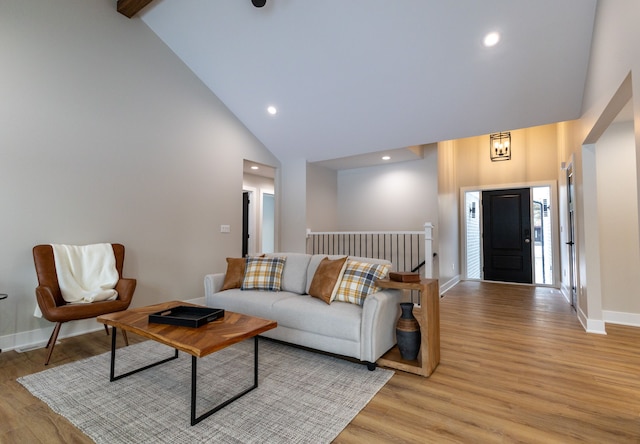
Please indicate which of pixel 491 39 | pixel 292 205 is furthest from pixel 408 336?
pixel 292 205

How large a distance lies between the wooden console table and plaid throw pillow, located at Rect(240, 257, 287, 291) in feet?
4.18

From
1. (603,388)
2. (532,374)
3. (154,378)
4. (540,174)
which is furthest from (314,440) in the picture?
(540,174)

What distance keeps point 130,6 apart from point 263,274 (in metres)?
3.51

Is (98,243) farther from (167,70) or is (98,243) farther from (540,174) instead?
(540,174)

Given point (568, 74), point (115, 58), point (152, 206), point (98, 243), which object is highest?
point (115, 58)

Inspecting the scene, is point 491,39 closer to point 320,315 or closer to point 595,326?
point 320,315

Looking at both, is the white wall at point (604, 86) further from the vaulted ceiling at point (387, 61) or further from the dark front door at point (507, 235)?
the dark front door at point (507, 235)

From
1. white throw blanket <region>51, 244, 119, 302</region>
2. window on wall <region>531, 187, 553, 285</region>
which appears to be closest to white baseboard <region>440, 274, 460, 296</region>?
window on wall <region>531, 187, 553, 285</region>

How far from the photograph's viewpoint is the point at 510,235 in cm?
676

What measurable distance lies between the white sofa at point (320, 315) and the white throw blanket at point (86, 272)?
1.02 metres

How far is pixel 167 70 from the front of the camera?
14.0 ft

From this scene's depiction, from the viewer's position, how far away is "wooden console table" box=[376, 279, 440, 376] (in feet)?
7.83

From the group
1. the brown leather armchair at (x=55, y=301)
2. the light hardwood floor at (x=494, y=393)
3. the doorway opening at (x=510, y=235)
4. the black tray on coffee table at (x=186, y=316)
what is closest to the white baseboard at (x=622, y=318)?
the light hardwood floor at (x=494, y=393)

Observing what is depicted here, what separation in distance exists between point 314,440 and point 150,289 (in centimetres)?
322
